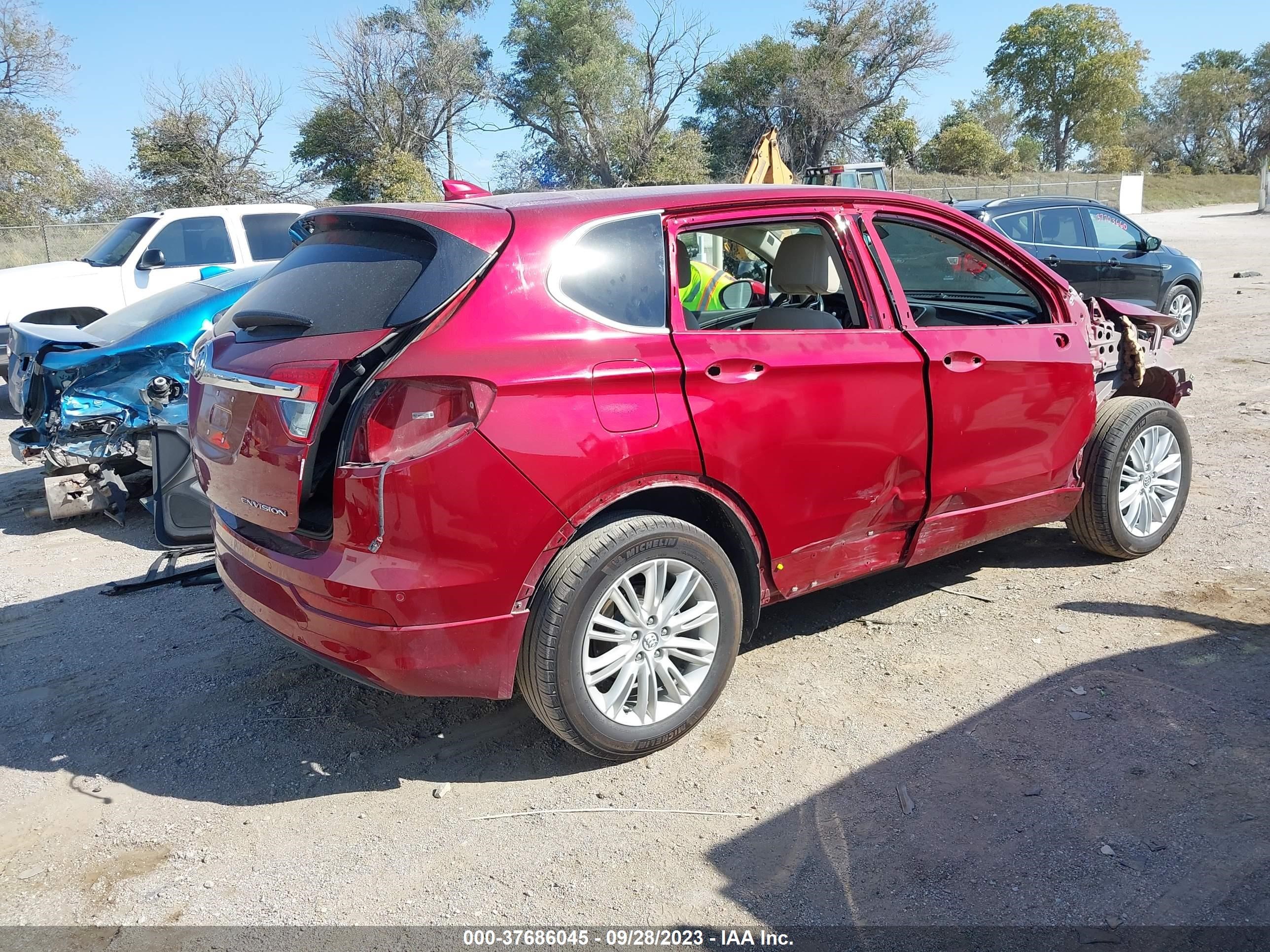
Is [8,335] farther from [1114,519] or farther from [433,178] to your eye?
[433,178]

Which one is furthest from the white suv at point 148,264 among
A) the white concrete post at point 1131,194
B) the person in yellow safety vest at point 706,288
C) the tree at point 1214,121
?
the tree at point 1214,121

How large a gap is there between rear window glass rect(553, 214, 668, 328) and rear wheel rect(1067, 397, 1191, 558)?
2526 millimetres

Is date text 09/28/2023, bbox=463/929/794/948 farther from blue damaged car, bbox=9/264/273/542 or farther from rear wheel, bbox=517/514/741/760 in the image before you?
blue damaged car, bbox=9/264/273/542

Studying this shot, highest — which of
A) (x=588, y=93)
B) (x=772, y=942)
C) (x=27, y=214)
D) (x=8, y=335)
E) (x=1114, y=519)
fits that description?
(x=588, y=93)

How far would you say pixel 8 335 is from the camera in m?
10.8

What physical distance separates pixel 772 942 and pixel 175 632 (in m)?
3.26

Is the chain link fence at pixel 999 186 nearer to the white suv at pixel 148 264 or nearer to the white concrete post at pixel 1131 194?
the white concrete post at pixel 1131 194

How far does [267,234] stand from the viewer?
1114 centimetres

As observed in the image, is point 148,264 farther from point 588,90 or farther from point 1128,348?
point 588,90

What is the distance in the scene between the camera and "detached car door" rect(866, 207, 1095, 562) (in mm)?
3926

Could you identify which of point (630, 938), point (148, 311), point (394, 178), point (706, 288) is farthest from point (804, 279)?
point (394, 178)

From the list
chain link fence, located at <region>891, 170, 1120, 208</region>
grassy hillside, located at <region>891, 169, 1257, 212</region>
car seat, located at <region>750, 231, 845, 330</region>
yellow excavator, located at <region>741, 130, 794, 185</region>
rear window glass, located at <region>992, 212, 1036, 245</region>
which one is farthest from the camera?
grassy hillside, located at <region>891, 169, 1257, 212</region>

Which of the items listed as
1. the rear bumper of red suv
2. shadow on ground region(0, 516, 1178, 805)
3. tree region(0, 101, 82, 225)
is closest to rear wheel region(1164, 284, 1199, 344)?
shadow on ground region(0, 516, 1178, 805)

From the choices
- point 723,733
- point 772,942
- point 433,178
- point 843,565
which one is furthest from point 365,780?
point 433,178
